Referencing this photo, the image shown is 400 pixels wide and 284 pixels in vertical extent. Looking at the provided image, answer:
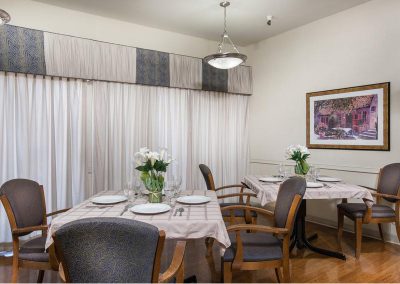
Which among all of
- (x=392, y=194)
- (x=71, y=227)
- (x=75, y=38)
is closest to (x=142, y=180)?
(x=71, y=227)

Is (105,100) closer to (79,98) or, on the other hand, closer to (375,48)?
(79,98)

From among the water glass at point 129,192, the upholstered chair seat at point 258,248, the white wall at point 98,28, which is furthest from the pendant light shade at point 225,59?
the upholstered chair seat at point 258,248

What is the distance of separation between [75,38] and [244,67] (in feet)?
8.94

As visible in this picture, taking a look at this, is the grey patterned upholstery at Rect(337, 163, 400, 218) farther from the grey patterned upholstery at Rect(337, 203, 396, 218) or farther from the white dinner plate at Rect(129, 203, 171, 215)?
the white dinner plate at Rect(129, 203, 171, 215)

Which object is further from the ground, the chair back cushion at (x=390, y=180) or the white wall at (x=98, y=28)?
the white wall at (x=98, y=28)

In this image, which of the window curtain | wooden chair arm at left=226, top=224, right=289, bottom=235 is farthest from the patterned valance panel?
wooden chair arm at left=226, top=224, right=289, bottom=235

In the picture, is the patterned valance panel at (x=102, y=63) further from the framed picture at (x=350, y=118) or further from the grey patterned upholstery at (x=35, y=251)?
the grey patterned upholstery at (x=35, y=251)

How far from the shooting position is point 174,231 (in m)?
1.85

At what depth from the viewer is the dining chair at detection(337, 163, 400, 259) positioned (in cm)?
294

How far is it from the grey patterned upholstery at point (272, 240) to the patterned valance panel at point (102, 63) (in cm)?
258

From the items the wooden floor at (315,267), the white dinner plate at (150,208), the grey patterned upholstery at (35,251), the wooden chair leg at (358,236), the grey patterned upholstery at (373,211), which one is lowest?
the wooden floor at (315,267)

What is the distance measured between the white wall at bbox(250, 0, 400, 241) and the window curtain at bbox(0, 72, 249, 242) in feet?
2.47

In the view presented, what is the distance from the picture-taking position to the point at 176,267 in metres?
1.56

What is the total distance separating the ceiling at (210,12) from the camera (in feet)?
11.5
